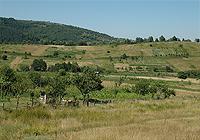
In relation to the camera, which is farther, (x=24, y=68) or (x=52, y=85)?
(x=24, y=68)

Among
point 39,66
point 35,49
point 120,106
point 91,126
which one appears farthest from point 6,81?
point 35,49

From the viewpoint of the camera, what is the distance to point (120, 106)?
3600 centimetres

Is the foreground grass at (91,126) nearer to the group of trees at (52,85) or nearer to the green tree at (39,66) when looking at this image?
the group of trees at (52,85)

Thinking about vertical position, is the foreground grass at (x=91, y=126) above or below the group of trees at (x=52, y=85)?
above

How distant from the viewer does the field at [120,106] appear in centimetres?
1786

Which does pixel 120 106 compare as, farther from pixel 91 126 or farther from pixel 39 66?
pixel 39 66

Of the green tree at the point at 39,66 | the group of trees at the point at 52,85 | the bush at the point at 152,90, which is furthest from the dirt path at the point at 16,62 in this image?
the bush at the point at 152,90

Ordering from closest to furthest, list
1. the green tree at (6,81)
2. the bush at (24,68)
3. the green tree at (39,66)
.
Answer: the green tree at (6,81) < the bush at (24,68) < the green tree at (39,66)

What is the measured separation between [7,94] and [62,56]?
7627 centimetres

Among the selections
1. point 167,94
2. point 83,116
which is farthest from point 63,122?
point 167,94

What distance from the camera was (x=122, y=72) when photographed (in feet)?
419

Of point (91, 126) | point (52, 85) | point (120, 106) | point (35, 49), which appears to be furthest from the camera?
point (35, 49)

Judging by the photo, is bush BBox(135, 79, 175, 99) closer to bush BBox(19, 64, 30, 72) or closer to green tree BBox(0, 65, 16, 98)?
green tree BBox(0, 65, 16, 98)

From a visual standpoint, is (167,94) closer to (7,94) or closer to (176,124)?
(7,94)
